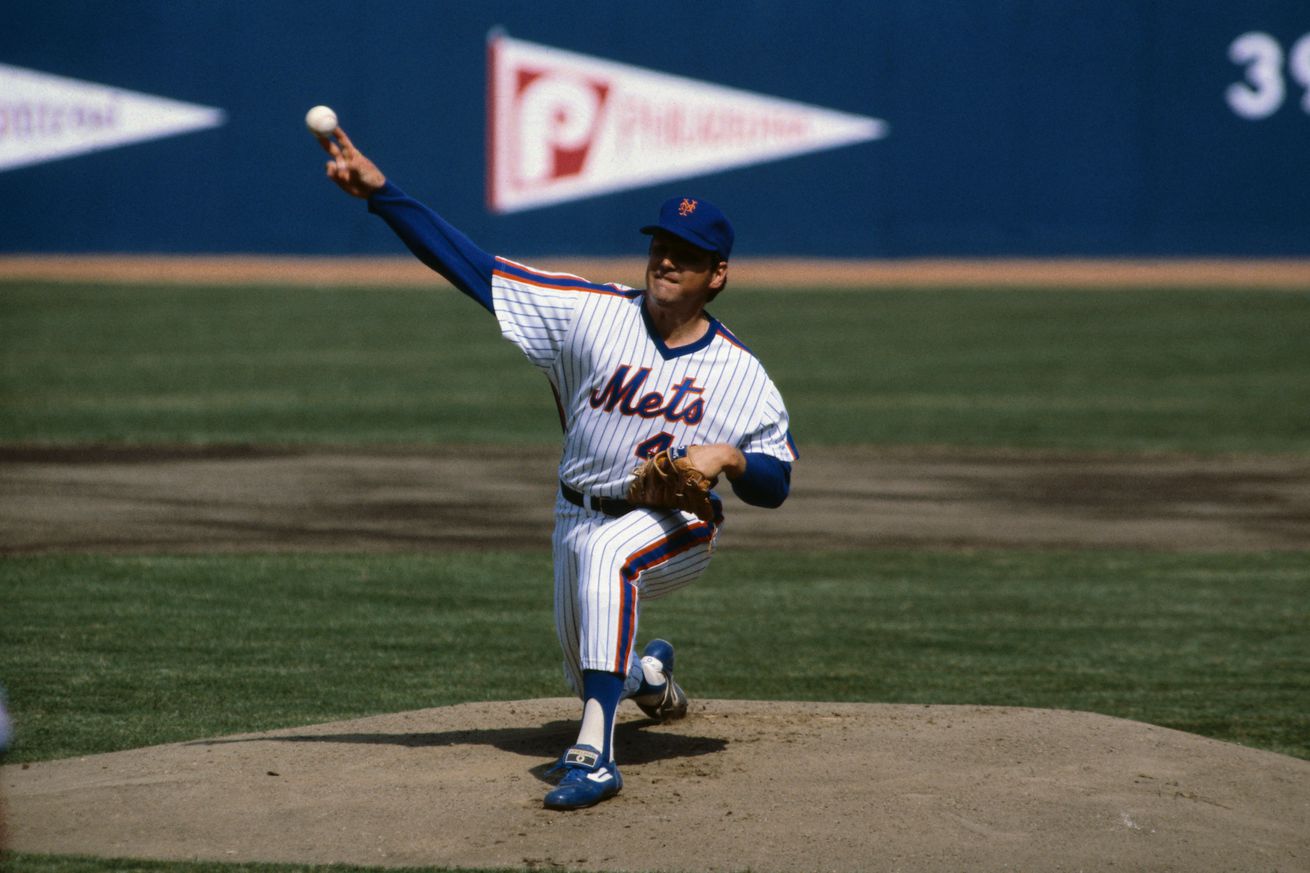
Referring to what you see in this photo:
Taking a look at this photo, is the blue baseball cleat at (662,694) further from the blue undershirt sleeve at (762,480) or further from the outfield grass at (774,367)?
the outfield grass at (774,367)

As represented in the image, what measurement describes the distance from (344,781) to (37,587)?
341 centimetres

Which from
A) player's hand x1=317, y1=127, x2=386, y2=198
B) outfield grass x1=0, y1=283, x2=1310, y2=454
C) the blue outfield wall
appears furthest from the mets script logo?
the blue outfield wall

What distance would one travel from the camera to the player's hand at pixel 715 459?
4.14 meters

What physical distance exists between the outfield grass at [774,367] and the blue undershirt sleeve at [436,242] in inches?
293

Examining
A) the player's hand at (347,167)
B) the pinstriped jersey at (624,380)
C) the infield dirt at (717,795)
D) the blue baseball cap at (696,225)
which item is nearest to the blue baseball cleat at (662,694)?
the infield dirt at (717,795)

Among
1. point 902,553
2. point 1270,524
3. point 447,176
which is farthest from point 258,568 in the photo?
point 447,176

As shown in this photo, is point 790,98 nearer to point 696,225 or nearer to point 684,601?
point 684,601

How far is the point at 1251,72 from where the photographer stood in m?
25.6

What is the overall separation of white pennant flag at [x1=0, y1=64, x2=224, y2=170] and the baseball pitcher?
22954 mm

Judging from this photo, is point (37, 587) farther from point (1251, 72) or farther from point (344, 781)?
point (1251, 72)

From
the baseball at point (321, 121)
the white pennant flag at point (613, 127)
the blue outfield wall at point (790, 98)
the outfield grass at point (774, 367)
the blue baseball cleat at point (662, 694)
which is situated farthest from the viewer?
the white pennant flag at point (613, 127)

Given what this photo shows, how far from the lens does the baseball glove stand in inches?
164

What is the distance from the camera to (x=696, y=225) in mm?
4344

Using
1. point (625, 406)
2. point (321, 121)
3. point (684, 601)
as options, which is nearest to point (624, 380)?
point (625, 406)
